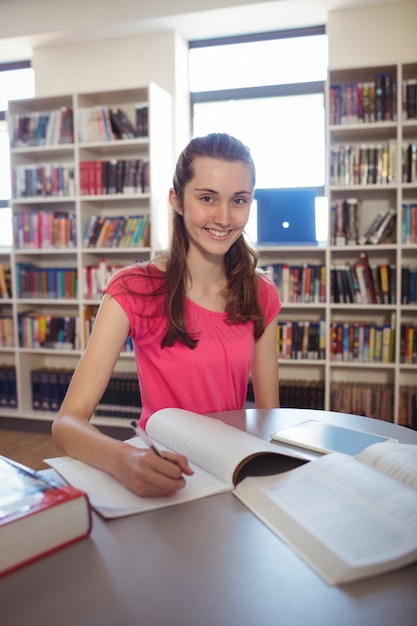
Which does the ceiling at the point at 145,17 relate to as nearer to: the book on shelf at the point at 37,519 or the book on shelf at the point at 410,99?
the book on shelf at the point at 410,99

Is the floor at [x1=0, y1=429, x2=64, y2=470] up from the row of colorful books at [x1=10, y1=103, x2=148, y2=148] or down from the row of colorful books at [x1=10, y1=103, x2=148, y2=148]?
down

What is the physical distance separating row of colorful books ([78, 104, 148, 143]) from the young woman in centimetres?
213

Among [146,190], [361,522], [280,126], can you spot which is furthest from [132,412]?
[361,522]

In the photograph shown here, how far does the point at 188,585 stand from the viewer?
58 centimetres

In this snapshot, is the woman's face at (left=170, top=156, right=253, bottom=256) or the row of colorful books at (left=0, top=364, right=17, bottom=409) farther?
the row of colorful books at (left=0, top=364, right=17, bottom=409)

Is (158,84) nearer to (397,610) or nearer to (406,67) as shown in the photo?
(406,67)

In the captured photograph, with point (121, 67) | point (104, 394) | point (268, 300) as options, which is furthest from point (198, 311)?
point (121, 67)

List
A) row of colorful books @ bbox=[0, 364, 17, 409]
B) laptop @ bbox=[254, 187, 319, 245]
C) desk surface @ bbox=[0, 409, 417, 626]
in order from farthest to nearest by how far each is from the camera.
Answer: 1. row of colorful books @ bbox=[0, 364, 17, 409]
2. laptop @ bbox=[254, 187, 319, 245]
3. desk surface @ bbox=[0, 409, 417, 626]

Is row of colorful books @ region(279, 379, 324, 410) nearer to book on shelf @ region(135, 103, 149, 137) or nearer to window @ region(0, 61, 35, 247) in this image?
book on shelf @ region(135, 103, 149, 137)

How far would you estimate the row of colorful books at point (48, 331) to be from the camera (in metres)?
3.63

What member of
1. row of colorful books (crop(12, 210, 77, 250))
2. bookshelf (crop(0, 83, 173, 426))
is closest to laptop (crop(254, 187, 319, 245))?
bookshelf (crop(0, 83, 173, 426))

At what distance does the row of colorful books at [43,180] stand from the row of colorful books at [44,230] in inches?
5.2

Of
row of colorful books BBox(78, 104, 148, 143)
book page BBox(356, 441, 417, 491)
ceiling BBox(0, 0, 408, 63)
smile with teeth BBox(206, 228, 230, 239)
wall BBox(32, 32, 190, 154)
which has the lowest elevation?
book page BBox(356, 441, 417, 491)

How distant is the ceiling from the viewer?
3.29 meters
